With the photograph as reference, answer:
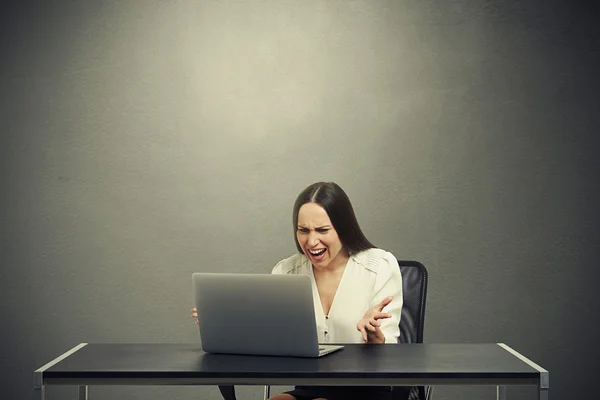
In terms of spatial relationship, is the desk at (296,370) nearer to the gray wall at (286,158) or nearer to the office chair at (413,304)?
the office chair at (413,304)

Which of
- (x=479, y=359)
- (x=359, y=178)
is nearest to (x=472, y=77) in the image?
(x=359, y=178)

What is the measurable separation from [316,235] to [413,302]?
46 centimetres

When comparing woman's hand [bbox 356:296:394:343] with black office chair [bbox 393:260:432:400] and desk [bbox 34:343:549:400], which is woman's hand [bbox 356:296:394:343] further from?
black office chair [bbox 393:260:432:400]

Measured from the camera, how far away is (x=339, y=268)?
3090 millimetres

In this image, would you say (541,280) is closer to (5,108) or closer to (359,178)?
(359,178)

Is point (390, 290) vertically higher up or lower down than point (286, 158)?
lower down

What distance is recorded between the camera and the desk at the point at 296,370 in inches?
81.4

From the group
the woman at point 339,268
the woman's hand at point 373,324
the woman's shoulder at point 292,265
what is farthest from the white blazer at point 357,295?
the woman's hand at point 373,324

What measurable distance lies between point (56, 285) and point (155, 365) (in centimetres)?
227

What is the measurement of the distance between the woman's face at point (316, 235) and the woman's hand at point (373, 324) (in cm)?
44

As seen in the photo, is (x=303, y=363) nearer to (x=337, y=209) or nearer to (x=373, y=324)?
(x=373, y=324)

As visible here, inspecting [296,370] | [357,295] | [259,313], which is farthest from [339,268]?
[296,370]

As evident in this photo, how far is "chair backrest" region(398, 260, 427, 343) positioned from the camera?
2932 mm

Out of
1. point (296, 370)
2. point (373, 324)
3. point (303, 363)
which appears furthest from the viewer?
point (373, 324)
